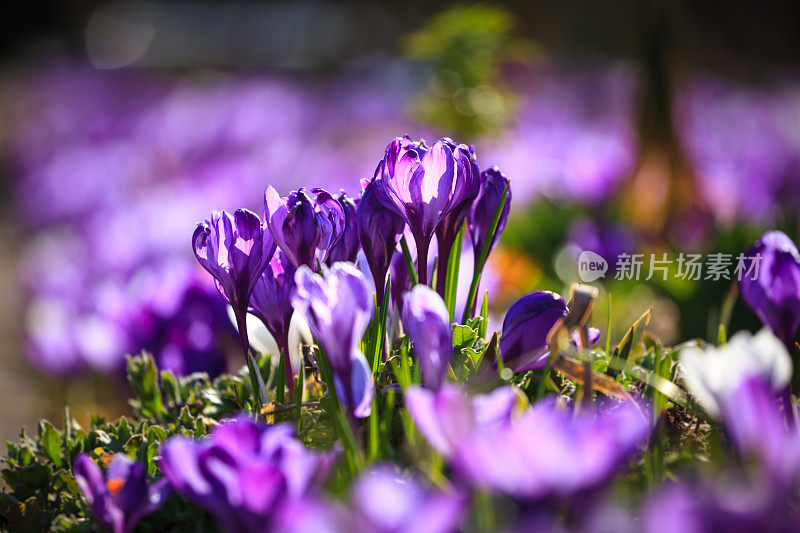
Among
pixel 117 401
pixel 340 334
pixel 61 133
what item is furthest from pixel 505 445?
pixel 61 133

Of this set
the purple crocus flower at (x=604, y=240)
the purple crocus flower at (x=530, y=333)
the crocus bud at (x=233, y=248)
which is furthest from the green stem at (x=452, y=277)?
the purple crocus flower at (x=604, y=240)

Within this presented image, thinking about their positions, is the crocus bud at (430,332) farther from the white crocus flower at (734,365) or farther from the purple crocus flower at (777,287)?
the purple crocus flower at (777,287)

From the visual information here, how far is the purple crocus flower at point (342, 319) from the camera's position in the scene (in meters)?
0.69

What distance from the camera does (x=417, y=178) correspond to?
83 centimetres

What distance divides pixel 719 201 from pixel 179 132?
3.85m

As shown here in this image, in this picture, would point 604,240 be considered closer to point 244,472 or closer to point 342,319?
point 342,319

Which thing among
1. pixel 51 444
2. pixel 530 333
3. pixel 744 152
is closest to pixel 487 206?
pixel 530 333

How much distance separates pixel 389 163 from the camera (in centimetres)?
83

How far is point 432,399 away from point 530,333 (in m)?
0.24

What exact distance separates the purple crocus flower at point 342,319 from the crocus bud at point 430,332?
48 mm

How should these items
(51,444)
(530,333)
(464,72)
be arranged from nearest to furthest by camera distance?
(530,333) < (51,444) < (464,72)

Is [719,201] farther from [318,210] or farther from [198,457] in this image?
[198,457]

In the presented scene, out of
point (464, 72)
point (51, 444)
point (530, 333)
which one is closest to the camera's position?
point (530, 333)

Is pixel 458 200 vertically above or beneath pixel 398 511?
above
